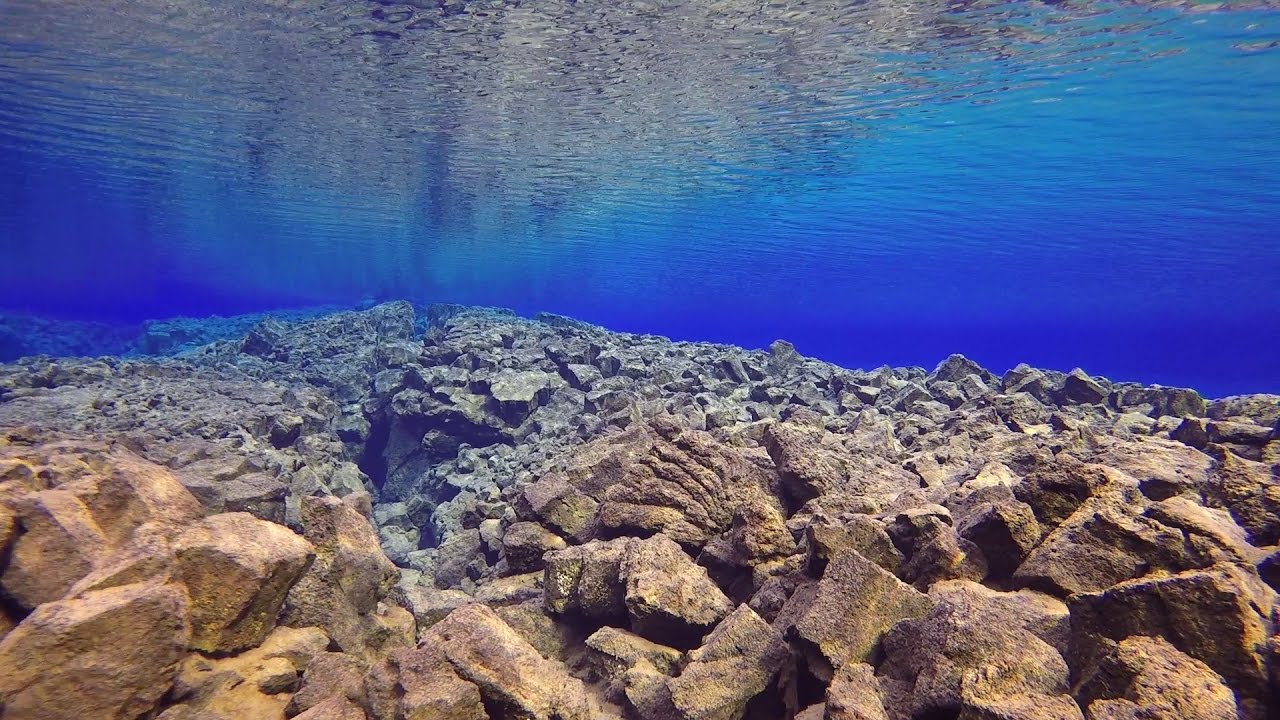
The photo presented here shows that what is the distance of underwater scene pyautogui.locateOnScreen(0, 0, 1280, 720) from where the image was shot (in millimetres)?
2922

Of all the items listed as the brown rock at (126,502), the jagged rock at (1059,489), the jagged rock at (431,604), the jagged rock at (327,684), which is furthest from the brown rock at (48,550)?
the jagged rock at (1059,489)

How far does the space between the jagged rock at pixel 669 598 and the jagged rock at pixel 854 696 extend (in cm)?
121

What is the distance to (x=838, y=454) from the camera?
6668 millimetres

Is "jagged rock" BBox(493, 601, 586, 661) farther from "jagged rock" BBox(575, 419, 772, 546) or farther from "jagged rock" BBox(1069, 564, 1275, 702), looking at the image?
"jagged rock" BBox(1069, 564, 1275, 702)

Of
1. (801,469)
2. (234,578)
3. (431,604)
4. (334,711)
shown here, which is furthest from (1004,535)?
(234,578)

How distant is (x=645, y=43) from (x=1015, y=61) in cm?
974

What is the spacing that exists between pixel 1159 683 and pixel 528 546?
4.64m

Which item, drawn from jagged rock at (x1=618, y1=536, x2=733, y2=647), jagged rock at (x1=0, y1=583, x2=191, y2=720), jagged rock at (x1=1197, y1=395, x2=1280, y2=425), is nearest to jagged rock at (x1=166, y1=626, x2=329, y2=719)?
jagged rock at (x1=0, y1=583, x2=191, y2=720)

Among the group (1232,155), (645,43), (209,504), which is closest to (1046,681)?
(209,504)

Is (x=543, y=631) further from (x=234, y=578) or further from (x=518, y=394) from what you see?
(x=518, y=394)

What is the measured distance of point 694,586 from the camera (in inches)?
162

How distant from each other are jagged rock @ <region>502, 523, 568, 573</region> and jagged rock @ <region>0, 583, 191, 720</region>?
3.01 metres

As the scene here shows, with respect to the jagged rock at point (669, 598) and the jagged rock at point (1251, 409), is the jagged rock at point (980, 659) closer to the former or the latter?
the jagged rock at point (669, 598)

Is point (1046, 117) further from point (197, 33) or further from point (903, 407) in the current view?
point (197, 33)
